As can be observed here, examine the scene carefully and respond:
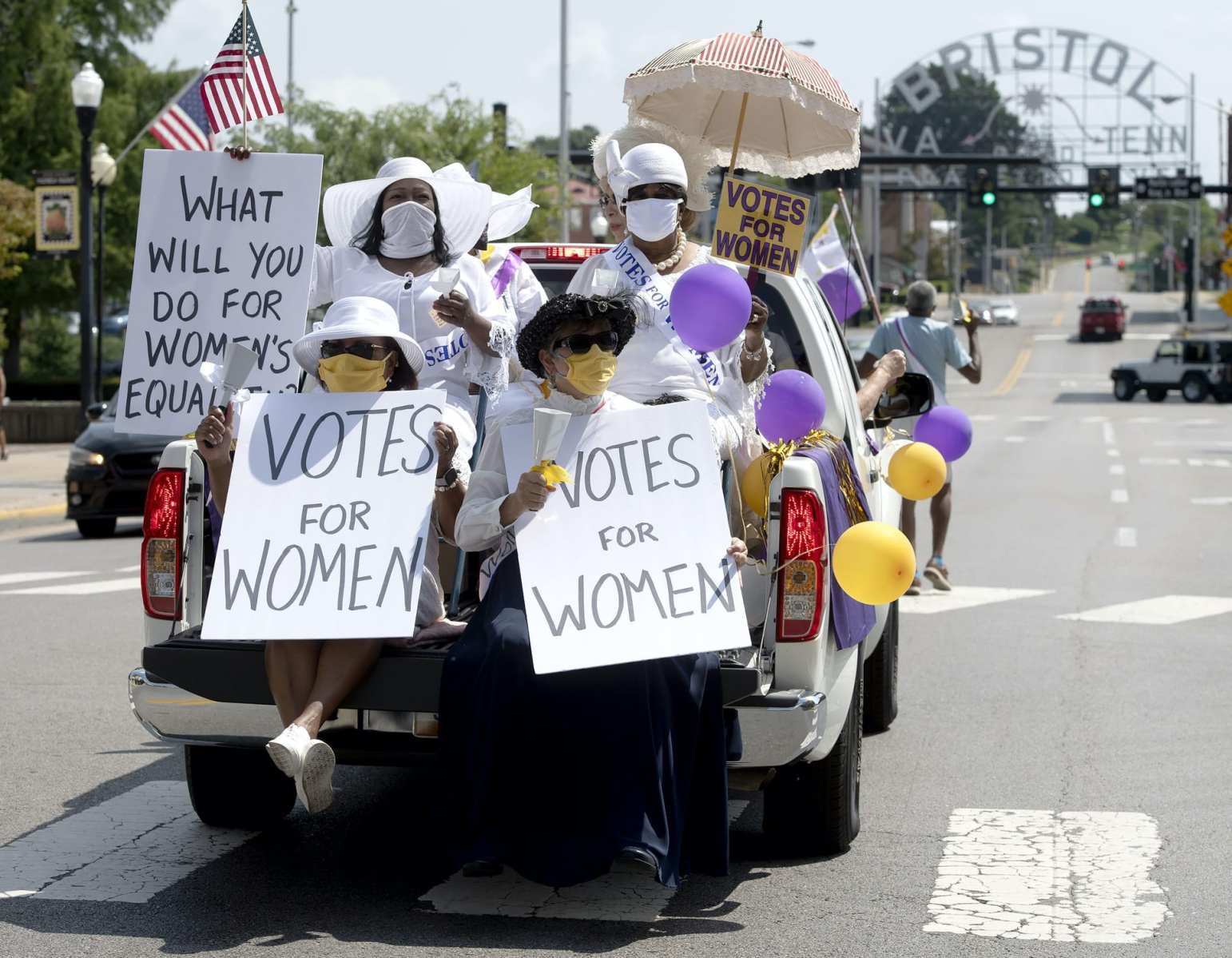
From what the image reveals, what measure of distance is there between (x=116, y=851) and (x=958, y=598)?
24.0ft

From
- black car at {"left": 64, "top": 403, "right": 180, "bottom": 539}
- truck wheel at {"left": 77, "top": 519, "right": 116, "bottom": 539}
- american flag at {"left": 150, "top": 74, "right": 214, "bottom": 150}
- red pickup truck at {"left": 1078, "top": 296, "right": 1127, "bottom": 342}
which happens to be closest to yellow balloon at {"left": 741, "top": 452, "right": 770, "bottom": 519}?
black car at {"left": 64, "top": 403, "right": 180, "bottom": 539}

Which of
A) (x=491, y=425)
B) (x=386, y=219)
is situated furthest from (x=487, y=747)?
(x=386, y=219)

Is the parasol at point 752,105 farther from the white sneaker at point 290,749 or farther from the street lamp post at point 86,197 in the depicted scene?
the street lamp post at point 86,197

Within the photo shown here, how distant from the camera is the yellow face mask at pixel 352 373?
5.56m

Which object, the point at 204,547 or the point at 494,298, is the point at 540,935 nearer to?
the point at 204,547

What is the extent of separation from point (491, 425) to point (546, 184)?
3193 centimetres

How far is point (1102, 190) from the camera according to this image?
4925 cm

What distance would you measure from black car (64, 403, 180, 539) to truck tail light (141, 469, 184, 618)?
1112cm

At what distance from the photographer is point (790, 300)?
21.8ft

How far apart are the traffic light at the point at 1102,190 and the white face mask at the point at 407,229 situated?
44.1 metres

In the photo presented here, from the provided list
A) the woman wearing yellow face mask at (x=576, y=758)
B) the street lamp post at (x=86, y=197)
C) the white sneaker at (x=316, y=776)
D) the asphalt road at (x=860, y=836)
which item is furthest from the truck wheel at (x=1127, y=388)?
the white sneaker at (x=316, y=776)

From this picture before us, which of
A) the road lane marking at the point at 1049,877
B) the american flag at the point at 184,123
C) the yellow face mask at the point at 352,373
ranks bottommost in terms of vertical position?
the road lane marking at the point at 1049,877

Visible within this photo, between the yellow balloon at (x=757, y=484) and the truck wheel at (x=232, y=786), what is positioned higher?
the yellow balloon at (x=757, y=484)

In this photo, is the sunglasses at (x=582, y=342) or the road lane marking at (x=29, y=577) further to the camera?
the road lane marking at (x=29, y=577)
